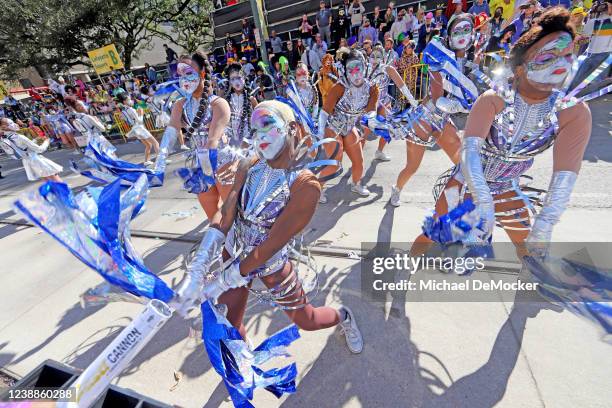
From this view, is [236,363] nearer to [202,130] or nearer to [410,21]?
[202,130]

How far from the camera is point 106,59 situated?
13.4 m

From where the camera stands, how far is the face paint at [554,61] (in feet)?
5.28

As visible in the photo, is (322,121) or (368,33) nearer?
(322,121)

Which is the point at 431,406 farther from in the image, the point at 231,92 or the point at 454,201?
the point at 231,92

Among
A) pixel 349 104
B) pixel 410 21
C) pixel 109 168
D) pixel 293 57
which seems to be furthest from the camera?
pixel 293 57

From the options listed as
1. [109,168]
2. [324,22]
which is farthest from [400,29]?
[109,168]

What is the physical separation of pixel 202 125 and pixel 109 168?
3.92 ft

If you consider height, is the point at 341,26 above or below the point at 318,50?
above

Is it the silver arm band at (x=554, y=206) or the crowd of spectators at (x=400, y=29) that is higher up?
the crowd of spectators at (x=400, y=29)

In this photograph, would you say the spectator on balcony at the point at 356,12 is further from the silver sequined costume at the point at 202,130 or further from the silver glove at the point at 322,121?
Result: the silver sequined costume at the point at 202,130

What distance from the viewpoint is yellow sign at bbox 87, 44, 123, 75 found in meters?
13.1

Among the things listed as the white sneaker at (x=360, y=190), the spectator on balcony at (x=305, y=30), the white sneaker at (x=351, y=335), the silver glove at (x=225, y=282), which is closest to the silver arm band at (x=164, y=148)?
the silver glove at (x=225, y=282)

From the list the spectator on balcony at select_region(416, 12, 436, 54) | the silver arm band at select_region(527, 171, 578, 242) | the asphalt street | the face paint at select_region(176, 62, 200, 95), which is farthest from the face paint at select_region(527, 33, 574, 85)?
the spectator on balcony at select_region(416, 12, 436, 54)

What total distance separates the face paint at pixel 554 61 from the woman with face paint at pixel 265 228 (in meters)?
1.39
